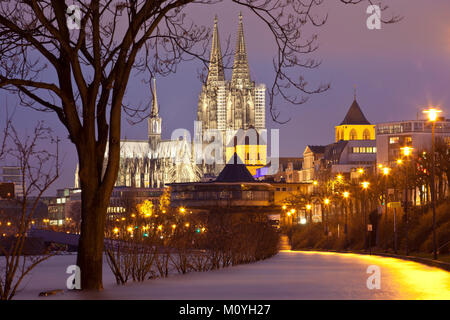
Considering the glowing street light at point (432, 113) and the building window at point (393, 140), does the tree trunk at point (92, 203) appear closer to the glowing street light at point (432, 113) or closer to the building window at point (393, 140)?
the glowing street light at point (432, 113)

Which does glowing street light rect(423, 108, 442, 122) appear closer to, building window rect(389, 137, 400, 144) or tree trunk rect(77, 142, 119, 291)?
tree trunk rect(77, 142, 119, 291)

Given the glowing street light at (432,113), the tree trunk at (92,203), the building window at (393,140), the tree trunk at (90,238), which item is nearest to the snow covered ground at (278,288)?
the tree trunk at (90,238)

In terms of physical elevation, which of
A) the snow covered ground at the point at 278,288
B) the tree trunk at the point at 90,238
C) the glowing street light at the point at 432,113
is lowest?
the snow covered ground at the point at 278,288

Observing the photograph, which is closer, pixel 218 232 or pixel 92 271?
pixel 92 271

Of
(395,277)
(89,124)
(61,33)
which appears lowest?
(395,277)

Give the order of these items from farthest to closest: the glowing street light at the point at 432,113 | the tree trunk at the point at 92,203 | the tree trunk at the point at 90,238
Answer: the glowing street light at the point at 432,113 → the tree trunk at the point at 90,238 → the tree trunk at the point at 92,203

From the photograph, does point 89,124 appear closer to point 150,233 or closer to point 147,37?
point 147,37

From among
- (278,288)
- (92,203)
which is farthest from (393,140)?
(92,203)

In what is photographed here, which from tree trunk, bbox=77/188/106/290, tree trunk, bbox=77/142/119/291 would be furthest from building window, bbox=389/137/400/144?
tree trunk, bbox=77/142/119/291

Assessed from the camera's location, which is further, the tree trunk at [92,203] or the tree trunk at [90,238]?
the tree trunk at [90,238]

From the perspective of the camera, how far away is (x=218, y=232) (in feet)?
132

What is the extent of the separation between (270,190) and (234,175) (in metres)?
8.22

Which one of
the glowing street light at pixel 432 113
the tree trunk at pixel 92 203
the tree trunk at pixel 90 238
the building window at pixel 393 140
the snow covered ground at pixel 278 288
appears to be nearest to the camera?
the tree trunk at pixel 92 203
